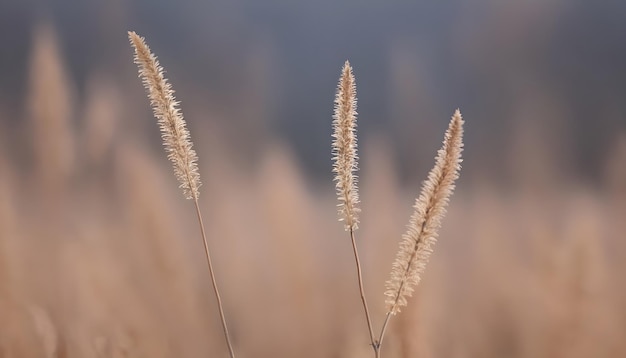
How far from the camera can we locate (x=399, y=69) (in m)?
1.09

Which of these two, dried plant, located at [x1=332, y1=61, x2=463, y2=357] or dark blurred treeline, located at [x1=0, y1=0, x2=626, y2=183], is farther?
dark blurred treeline, located at [x1=0, y1=0, x2=626, y2=183]

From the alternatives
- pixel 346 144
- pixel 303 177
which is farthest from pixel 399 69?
pixel 346 144

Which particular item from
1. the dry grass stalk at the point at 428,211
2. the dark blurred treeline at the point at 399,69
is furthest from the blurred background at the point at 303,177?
the dry grass stalk at the point at 428,211

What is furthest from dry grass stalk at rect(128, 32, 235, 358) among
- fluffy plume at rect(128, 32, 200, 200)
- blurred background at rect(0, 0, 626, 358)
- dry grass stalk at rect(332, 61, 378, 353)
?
blurred background at rect(0, 0, 626, 358)

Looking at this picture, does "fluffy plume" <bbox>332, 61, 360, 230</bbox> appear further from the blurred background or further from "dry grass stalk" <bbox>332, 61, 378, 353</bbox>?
the blurred background

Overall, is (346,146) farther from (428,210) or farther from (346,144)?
(428,210)

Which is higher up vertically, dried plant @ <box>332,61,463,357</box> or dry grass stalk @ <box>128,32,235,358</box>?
dry grass stalk @ <box>128,32,235,358</box>

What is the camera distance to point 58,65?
1.04 metres

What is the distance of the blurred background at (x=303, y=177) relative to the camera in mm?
1000

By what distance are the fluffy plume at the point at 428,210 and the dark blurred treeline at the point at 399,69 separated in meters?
0.42

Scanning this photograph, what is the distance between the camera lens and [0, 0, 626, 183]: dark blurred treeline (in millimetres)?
1061

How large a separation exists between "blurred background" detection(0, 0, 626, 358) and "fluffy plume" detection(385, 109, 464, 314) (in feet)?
1.04

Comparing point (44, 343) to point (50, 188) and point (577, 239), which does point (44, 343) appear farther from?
point (577, 239)

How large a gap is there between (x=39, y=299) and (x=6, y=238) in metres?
0.12
